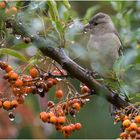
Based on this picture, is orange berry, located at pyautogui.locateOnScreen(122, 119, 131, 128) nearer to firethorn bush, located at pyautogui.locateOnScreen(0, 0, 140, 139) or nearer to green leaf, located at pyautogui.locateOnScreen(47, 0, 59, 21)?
firethorn bush, located at pyautogui.locateOnScreen(0, 0, 140, 139)

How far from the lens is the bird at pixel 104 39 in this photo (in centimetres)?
306

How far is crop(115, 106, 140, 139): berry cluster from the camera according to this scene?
1.95 meters

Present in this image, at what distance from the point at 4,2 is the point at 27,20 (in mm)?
116

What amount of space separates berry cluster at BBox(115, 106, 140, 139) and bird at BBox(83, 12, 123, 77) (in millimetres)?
713

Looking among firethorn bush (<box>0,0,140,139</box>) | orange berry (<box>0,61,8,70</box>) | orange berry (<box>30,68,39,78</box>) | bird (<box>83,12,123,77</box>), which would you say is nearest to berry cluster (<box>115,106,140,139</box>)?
firethorn bush (<box>0,0,140,139</box>)

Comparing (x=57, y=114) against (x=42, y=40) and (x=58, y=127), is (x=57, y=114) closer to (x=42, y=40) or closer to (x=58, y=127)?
(x=58, y=127)

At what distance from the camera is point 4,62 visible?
2.22m

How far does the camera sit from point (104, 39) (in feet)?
11.0

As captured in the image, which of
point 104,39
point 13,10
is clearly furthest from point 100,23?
point 13,10

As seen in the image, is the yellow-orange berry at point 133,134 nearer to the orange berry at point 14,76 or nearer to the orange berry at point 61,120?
the orange berry at point 61,120

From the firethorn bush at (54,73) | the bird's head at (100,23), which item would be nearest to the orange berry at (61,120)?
the firethorn bush at (54,73)

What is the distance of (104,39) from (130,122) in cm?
142

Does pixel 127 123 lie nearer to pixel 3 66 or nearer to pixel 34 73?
pixel 34 73

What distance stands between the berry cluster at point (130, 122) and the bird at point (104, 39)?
71cm
